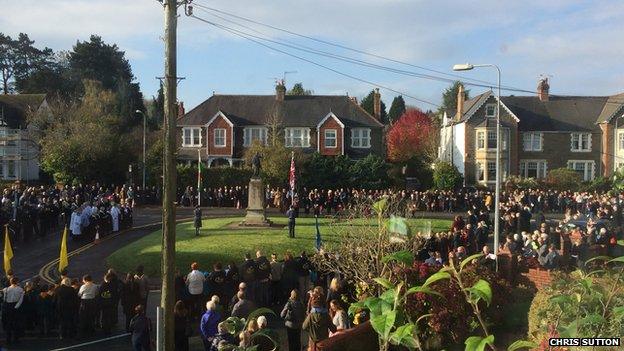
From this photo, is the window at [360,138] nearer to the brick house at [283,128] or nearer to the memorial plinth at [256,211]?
the brick house at [283,128]

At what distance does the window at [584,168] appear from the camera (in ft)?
198

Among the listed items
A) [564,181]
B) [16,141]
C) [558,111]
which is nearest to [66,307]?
[564,181]

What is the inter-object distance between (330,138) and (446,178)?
1053cm

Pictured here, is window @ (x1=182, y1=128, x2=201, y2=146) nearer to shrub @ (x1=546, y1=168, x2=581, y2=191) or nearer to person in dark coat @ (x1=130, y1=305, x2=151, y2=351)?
shrub @ (x1=546, y1=168, x2=581, y2=191)

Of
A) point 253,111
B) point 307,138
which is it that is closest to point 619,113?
point 307,138

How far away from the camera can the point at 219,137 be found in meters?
59.3

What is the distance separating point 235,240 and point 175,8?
17.0 meters

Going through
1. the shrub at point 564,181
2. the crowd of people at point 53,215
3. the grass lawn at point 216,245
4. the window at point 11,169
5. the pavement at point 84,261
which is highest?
the window at point 11,169

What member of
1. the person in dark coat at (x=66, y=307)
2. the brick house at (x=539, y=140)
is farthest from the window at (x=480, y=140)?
the person in dark coat at (x=66, y=307)

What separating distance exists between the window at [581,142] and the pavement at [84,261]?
2550 centimetres

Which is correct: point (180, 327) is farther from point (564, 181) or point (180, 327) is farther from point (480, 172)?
point (480, 172)

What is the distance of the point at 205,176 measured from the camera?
51.1 m

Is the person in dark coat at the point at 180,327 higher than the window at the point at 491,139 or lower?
lower

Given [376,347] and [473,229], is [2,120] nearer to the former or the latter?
[473,229]
